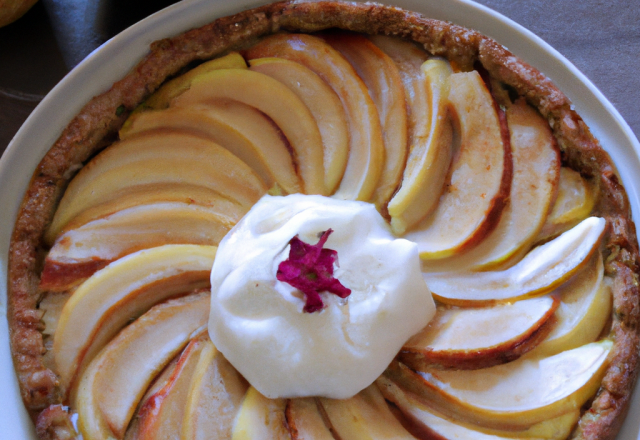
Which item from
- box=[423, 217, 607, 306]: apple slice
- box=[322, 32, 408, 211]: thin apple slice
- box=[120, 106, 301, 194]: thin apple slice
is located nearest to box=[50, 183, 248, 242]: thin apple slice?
box=[120, 106, 301, 194]: thin apple slice

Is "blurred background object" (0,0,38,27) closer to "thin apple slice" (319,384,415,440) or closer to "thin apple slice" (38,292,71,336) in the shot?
"thin apple slice" (38,292,71,336)

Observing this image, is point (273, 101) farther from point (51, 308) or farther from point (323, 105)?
point (51, 308)

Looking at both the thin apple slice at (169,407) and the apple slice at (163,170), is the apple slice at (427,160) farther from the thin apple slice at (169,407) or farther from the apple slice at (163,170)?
the thin apple slice at (169,407)

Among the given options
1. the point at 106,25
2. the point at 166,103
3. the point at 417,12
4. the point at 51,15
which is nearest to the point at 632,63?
the point at 417,12

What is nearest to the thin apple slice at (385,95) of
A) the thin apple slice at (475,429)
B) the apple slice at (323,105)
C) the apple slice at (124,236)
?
the apple slice at (323,105)

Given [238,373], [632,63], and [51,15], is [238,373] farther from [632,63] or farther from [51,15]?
[632,63]

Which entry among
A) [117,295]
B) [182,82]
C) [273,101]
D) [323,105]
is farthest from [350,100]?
[117,295]

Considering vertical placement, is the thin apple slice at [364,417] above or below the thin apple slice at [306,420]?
above
